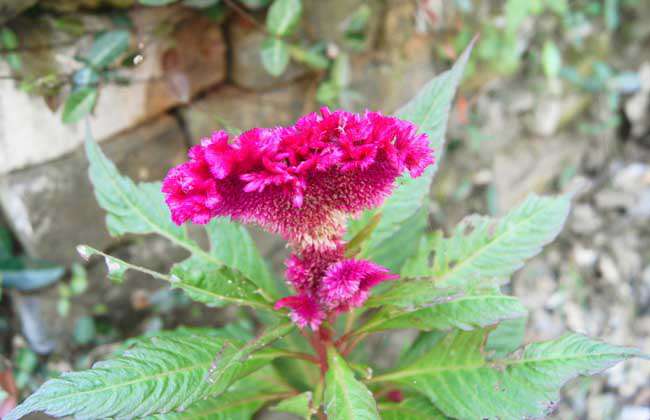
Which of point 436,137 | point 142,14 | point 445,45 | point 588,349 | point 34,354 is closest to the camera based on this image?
point 588,349

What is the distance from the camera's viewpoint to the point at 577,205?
268cm

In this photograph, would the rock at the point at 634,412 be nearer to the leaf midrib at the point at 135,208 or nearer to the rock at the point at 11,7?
the leaf midrib at the point at 135,208

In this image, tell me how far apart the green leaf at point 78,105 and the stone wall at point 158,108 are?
11 cm

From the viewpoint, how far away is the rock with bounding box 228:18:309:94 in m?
1.79

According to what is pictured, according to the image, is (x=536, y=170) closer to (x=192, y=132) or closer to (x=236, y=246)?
(x=192, y=132)

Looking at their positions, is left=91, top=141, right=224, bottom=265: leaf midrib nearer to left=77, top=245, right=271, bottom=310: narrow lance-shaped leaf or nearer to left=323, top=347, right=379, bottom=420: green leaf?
left=77, top=245, right=271, bottom=310: narrow lance-shaped leaf

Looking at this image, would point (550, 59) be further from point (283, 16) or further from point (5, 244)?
point (5, 244)

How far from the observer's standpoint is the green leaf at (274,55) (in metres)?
1.61

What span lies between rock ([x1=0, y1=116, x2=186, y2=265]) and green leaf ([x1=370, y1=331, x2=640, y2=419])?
100 centimetres

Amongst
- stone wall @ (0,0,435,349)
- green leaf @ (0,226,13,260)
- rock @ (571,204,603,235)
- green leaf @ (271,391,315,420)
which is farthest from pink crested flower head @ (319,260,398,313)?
rock @ (571,204,603,235)

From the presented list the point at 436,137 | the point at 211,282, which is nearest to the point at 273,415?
the point at 211,282

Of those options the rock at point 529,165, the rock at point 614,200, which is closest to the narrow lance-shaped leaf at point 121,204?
the rock at point 529,165

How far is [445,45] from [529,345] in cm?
123

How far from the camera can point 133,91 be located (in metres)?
1.70
